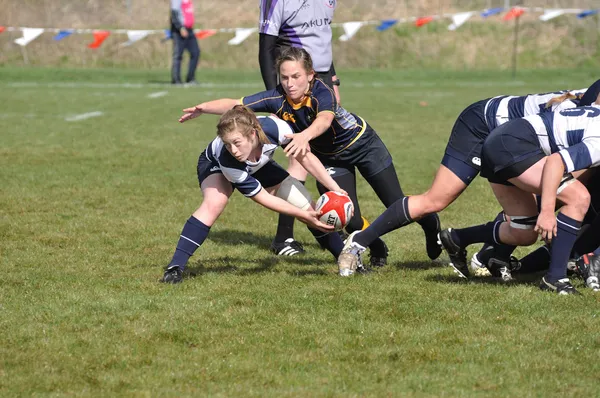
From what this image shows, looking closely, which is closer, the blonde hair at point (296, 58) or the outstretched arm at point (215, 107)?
the blonde hair at point (296, 58)

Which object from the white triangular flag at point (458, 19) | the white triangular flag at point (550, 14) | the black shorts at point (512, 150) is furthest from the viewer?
the white triangular flag at point (458, 19)

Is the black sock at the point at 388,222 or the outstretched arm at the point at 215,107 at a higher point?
the outstretched arm at the point at 215,107

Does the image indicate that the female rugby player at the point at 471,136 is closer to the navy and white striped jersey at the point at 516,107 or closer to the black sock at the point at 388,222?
the navy and white striped jersey at the point at 516,107

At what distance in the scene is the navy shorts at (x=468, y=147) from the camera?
20.0ft

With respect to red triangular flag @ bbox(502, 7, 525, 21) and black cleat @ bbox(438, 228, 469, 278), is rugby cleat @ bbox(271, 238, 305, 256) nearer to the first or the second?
black cleat @ bbox(438, 228, 469, 278)

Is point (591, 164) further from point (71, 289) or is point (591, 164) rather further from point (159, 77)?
point (159, 77)

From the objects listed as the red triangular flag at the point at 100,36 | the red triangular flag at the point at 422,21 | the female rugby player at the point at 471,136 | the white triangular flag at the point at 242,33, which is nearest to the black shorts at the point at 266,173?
the female rugby player at the point at 471,136

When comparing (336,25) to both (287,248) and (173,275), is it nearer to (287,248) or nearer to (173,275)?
(287,248)

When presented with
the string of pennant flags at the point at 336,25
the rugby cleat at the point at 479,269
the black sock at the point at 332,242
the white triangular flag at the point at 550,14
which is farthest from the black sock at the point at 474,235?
the white triangular flag at the point at 550,14

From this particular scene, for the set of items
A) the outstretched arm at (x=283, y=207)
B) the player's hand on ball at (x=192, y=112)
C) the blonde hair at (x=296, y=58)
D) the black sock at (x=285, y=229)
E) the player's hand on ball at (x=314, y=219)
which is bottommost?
the black sock at (x=285, y=229)

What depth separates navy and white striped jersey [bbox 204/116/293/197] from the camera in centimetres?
606

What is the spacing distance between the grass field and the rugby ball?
400 millimetres

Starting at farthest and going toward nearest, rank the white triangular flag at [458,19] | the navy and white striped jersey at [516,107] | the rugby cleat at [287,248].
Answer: the white triangular flag at [458,19]
the rugby cleat at [287,248]
the navy and white striped jersey at [516,107]

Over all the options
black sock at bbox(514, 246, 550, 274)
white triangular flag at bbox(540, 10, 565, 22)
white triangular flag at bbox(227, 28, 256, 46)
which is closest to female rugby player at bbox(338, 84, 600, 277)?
black sock at bbox(514, 246, 550, 274)
